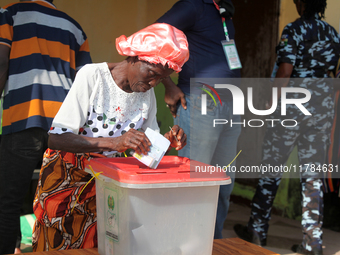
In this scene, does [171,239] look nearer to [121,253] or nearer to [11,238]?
[121,253]

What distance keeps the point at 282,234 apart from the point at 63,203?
8.62ft

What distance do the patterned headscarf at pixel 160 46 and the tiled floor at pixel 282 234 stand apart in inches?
89.8

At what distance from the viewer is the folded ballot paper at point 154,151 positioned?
1422 mm

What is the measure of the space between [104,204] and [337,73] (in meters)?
2.82

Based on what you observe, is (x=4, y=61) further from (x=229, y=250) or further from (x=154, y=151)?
(x=229, y=250)

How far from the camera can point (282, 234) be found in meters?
3.70

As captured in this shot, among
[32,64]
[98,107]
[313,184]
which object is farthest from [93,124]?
[313,184]

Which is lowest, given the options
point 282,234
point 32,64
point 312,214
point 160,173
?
point 282,234

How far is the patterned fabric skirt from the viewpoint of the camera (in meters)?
1.76

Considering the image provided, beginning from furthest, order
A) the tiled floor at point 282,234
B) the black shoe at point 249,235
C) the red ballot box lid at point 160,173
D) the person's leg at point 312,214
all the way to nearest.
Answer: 1. the tiled floor at point 282,234
2. the black shoe at point 249,235
3. the person's leg at point 312,214
4. the red ballot box lid at point 160,173

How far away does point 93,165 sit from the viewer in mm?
1535

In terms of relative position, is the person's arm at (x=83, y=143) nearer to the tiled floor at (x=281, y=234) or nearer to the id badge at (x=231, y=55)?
the id badge at (x=231, y=55)

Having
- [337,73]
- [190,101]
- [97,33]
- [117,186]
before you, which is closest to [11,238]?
[117,186]

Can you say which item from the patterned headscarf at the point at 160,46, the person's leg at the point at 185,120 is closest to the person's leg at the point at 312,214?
the person's leg at the point at 185,120
